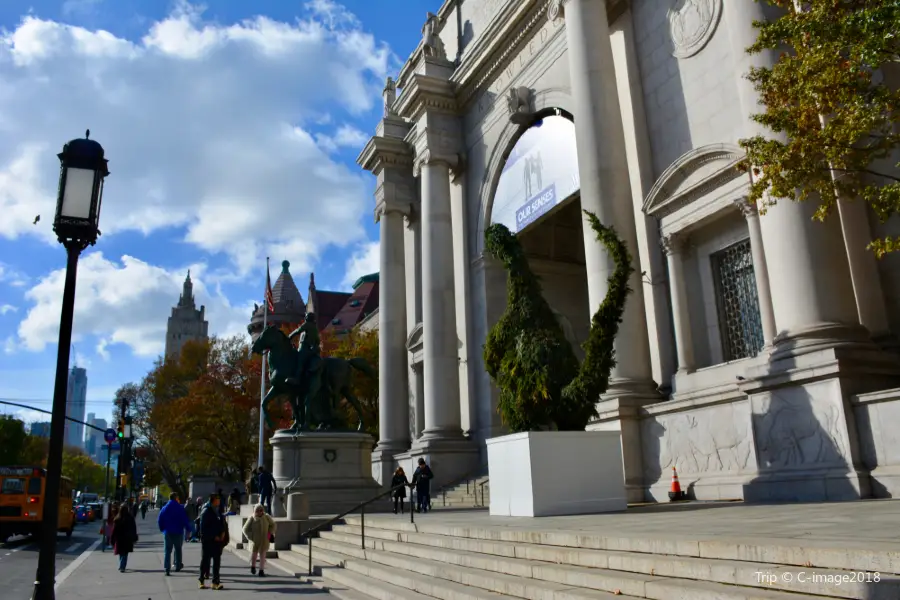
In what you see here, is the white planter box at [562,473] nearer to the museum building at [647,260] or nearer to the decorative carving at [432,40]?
the museum building at [647,260]

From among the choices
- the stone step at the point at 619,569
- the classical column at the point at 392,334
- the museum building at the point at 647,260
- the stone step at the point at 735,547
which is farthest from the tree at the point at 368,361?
the stone step at the point at 735,547

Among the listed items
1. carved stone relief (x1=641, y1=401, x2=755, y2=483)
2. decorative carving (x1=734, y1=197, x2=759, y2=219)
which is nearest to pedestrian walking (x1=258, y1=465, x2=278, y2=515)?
carved stone relief (x1=641, y1=401, x2=755, y2=483)

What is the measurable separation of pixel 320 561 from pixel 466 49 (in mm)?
23227

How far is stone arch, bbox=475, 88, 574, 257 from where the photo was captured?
24484 mm

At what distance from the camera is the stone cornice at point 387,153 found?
34.4 meters

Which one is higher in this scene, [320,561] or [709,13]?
[709,13]

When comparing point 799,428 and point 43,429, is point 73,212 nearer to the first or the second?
point 799,428

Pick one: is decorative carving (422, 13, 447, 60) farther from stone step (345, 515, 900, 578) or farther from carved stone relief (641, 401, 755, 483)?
stone step (345, 515, 900, 578)

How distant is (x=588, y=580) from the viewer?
712 centimetres

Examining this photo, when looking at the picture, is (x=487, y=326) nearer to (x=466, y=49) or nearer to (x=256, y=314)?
(x=466, y=49)

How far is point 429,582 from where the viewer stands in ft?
29.5

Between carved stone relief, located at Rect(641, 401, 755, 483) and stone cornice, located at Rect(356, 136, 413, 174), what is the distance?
21079mm

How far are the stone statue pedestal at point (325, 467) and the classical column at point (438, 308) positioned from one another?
17.2 feet

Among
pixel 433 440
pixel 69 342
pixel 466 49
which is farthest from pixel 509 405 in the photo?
pixel 466 49
